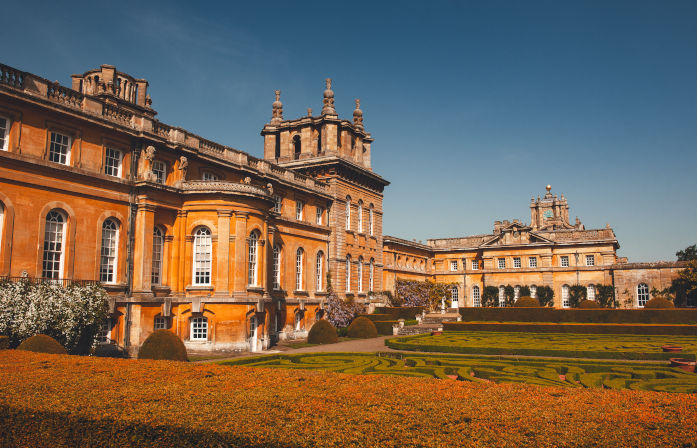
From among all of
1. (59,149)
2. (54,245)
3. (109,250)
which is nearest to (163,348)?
(54,245)

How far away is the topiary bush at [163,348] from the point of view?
17.4 meters

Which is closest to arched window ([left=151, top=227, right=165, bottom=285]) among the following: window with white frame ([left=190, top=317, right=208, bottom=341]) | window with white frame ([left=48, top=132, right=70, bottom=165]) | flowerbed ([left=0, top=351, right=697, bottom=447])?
window with white frame ([left=190, top=317, right=208, bottom=341])

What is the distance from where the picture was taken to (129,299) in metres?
22.2

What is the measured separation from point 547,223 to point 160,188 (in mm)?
69170

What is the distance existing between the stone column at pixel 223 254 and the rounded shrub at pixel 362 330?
32.2ft

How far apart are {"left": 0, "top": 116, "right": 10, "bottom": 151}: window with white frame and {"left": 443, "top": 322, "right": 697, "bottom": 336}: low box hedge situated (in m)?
24.9

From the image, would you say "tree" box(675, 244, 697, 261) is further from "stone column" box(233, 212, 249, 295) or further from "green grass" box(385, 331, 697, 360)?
"stone column" box(233, 212, 249, 295)

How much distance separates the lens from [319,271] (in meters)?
35.7

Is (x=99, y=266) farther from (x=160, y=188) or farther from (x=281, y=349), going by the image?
(x=281, y=349)

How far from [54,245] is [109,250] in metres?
2.38

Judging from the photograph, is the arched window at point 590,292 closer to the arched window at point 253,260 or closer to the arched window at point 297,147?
the arched window at point 297,147

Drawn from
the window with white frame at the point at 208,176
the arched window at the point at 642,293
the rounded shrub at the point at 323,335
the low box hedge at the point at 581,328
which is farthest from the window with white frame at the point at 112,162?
the arched window at the point at 642,293

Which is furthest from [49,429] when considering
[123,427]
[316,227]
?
[316,227]

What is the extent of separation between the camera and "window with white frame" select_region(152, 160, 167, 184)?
2441 cm
